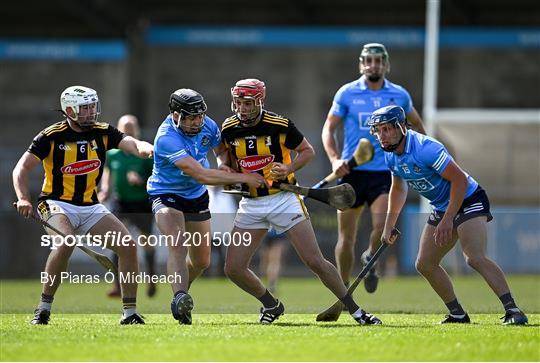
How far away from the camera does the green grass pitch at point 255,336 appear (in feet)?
24.2

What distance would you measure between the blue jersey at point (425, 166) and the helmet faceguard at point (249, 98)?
113 cm

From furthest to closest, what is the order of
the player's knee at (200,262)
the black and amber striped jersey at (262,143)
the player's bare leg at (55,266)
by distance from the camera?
the player's knee at (200,262)
the black and amber striped jersey at (262,143)
the player's bare leg at (55,266)

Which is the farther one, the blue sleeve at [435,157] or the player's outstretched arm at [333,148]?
the player's outstretched arm at [333,148]

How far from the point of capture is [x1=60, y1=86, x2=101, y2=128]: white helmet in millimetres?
9406

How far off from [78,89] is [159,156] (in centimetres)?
87

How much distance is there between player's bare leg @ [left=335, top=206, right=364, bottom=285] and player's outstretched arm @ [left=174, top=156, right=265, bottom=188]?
6.99 ft

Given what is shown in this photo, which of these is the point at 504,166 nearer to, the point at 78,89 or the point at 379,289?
the point at 379,289

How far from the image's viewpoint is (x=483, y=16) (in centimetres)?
2755

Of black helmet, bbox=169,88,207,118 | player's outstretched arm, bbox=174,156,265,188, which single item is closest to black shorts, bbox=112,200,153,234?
player's outstretched arm, bbox=174,156,265,188

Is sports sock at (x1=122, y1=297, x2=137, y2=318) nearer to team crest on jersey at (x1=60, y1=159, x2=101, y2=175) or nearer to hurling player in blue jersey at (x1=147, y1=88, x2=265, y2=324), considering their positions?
hurling player in blue jersey at (x1=147, y1=88, x2=265, y2=324)

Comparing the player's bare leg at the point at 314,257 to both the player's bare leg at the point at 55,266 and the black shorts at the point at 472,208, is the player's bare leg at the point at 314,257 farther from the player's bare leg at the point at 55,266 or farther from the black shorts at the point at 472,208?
the player's bare leg at the point at 55,266

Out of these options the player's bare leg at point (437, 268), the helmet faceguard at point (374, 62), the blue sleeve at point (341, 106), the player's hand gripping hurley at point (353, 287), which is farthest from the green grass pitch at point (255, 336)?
the helmet faceguard at point (374, 62)

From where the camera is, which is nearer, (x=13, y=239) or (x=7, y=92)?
(x=13, y=239)

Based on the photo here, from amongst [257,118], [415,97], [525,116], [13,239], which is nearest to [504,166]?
[525,116]
